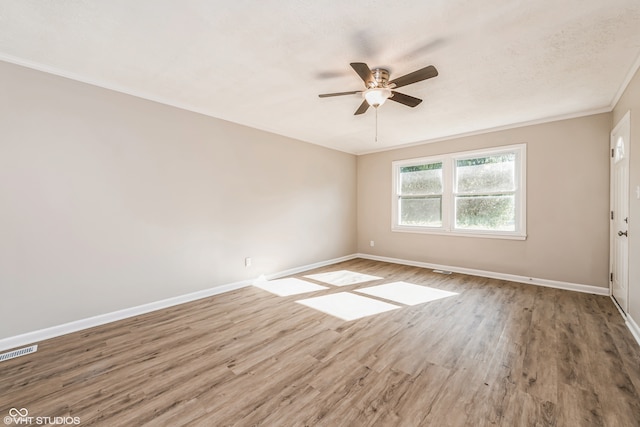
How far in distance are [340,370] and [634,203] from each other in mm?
3252

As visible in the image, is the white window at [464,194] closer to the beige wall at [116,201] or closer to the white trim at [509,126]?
the white trim at [509,126]

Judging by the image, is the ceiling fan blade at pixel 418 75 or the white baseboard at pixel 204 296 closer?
the ceiling fan blade at pixel 418 75

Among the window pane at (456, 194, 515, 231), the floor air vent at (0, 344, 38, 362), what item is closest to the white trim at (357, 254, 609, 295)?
the window pane at (456, 194, 515, 231)

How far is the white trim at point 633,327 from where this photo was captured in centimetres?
239

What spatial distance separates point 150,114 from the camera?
3125mm

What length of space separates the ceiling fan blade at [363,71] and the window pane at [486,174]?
10.6 ft

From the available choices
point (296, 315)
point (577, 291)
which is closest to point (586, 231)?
point (577, 291)

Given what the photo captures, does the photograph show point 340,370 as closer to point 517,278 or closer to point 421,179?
point 517,278

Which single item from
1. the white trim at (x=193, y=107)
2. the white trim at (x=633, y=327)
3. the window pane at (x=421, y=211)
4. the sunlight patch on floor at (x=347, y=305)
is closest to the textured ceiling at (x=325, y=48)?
the white trim at (x=193, y=107)

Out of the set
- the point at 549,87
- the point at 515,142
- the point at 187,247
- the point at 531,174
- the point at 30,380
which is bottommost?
the point at 30,380

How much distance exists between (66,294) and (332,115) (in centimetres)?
366

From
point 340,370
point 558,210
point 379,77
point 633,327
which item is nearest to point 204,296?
point 340,370

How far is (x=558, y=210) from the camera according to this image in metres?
3.89

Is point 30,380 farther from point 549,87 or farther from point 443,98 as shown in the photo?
point 549,87
